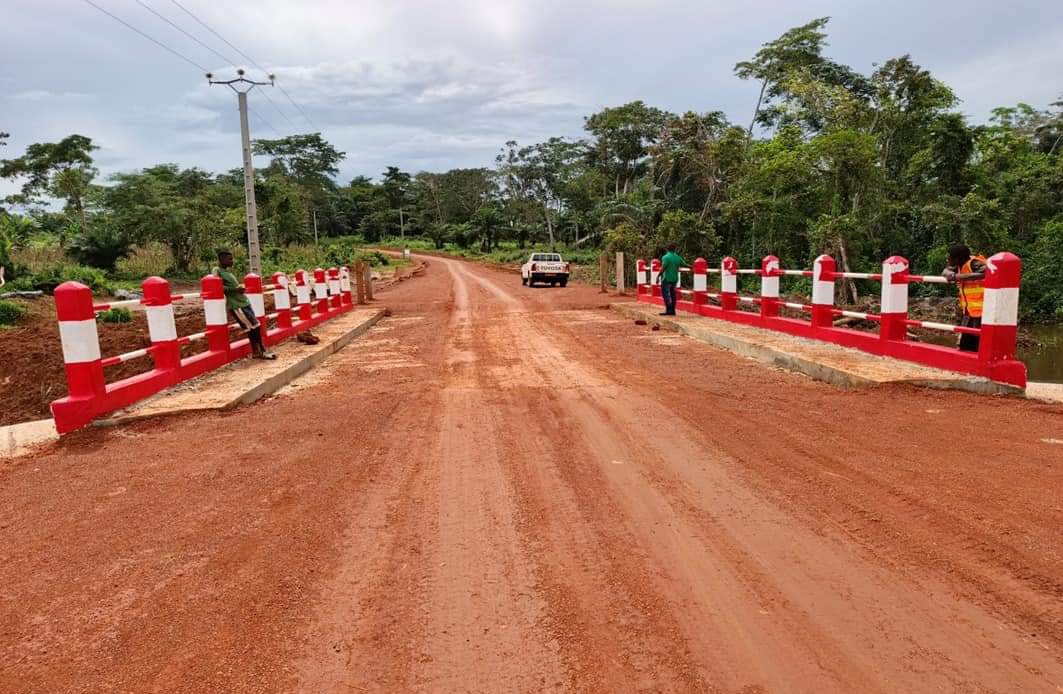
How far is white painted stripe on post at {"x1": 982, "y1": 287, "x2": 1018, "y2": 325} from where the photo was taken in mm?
6363

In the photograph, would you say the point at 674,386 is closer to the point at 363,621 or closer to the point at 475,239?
the point at 363,621

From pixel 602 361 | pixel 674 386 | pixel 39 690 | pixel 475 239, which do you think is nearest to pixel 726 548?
pixel 39 690

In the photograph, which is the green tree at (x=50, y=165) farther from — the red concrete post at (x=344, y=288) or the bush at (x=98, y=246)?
the red concrete post at (x=344, y=288)

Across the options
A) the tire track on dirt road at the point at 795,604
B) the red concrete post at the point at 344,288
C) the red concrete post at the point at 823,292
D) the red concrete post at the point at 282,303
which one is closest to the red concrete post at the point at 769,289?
the red concrete post at the point at 823,292

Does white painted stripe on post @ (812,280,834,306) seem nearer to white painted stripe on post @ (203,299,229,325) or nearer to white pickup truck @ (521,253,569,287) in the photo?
white painted stripe on post @ (203,299,229,325)

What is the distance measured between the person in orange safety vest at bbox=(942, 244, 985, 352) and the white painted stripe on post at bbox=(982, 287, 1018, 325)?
648 millimetres

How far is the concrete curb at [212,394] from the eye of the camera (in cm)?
621

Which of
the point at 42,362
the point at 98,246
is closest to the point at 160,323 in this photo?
the point at 42,362

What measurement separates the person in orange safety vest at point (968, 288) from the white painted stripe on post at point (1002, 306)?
648mm

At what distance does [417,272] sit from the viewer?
1790 inches

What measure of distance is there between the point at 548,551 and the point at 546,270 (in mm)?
28165

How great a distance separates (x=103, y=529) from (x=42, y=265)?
87.2 ft

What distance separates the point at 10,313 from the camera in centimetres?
1688

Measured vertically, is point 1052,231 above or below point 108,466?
above
